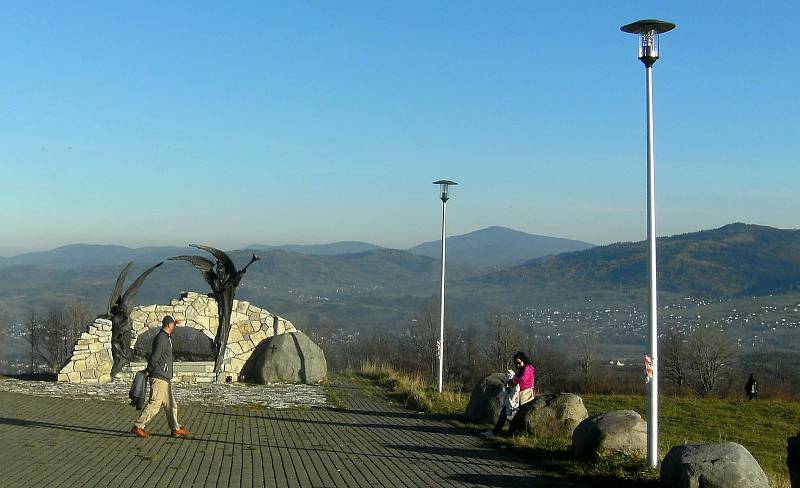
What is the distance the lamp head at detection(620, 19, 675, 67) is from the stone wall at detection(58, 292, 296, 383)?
846 inches

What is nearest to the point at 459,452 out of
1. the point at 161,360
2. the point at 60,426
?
the point at 161,360

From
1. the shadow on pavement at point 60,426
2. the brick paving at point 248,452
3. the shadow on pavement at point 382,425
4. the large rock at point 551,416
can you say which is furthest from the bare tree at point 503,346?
the shadow on pavement at point 60,426

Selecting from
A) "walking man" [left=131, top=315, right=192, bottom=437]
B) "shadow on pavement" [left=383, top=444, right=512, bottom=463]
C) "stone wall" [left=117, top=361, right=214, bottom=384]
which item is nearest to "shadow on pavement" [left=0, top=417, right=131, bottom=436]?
"walking man" [left=131, top=315, right=192, bottom=437]

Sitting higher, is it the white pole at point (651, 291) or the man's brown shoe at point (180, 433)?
the white pole at point (651, 291)

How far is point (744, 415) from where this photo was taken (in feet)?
89.0

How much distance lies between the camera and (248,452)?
15.1 meters

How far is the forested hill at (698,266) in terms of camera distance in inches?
5433

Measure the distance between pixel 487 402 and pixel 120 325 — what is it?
15718 millimetres

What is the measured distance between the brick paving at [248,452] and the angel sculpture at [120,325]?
28.8 feet

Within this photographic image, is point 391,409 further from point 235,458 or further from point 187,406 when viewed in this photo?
point 235,458

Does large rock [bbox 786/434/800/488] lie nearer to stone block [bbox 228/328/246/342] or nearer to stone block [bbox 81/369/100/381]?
stone block [bbox 81/369/100/381]

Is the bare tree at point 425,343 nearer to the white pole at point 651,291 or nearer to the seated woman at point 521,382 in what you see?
the seated woman at point 521,382

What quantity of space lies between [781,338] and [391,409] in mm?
84077

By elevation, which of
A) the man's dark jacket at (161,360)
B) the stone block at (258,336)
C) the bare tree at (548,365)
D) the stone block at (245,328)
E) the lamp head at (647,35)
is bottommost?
the bare tree at (548,365)
